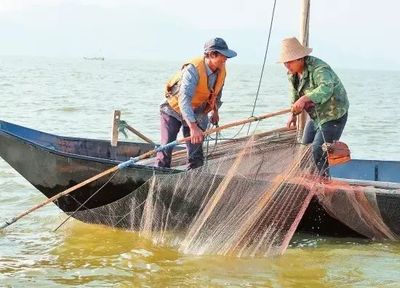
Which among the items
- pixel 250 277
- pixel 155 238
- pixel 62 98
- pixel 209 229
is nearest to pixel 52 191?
pixel 155 238

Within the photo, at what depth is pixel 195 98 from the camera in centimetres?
778

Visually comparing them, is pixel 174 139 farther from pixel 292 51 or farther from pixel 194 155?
pixel 292 51

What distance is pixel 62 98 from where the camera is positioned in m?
32.2

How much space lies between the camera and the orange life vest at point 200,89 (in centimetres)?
754

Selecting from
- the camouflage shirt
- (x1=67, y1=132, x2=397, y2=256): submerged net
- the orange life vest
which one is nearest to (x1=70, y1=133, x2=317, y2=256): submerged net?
(x1=67, y1=132, x2=397, y2=256): submerged net

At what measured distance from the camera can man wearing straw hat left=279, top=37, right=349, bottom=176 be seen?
7102 mm

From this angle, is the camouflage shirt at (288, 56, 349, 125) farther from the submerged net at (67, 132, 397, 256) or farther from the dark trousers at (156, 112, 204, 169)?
the dark trousers at (156, 112, 204, 169)

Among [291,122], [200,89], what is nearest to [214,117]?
[200,89]

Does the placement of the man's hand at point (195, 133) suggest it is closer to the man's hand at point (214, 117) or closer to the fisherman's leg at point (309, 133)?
the man's hand at point (214, 117)

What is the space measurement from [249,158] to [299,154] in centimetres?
52

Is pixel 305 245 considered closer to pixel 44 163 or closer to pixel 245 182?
pixel 245 182

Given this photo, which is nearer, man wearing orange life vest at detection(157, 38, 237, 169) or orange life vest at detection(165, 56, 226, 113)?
man wearing orange life vest at detection(157, 38, 237, 169)

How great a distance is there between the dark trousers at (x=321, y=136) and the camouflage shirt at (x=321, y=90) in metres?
0.08

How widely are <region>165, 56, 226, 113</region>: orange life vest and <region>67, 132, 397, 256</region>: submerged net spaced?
620 mm
